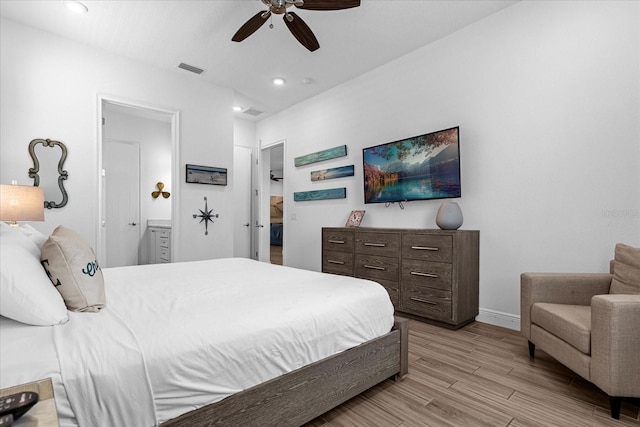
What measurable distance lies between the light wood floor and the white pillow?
119cm

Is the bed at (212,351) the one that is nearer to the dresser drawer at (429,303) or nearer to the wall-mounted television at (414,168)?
the dresser drawer at (429,303)

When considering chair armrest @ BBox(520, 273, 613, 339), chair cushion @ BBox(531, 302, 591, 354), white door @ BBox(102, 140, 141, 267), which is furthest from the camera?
white door @ BBox(102, 140, 141, 267)

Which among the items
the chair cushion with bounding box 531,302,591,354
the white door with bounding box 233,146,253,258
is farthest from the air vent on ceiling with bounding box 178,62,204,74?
the chair cushion with bounding box 531,302,591,354

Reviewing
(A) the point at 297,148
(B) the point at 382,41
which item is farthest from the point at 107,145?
(B) the point at 382,41

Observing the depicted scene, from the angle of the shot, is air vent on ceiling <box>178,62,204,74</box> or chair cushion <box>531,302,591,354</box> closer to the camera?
chair cushion <box>531,302,591,354</box>

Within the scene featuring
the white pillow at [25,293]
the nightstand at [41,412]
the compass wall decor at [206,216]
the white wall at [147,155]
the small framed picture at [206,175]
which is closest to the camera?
the nightstand at [41,412]

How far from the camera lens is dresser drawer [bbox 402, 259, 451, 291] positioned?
111 inches

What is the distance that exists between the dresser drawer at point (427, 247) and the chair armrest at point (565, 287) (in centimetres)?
70

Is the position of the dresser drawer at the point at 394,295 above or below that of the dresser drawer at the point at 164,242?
below

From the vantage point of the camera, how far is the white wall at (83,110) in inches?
122

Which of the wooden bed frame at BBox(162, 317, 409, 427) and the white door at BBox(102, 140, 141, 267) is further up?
the white door at BBox(102, 140, 141, 267)

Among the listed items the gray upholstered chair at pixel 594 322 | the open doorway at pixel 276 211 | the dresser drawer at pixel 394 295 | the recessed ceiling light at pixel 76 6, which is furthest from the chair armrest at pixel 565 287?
the open doorway at pixel 276 211

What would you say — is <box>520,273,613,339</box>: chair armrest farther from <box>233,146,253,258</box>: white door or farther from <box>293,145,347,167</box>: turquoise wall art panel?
<box>233,146,253,258</box>: white door

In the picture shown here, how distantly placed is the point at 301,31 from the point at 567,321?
2762 millimetres
